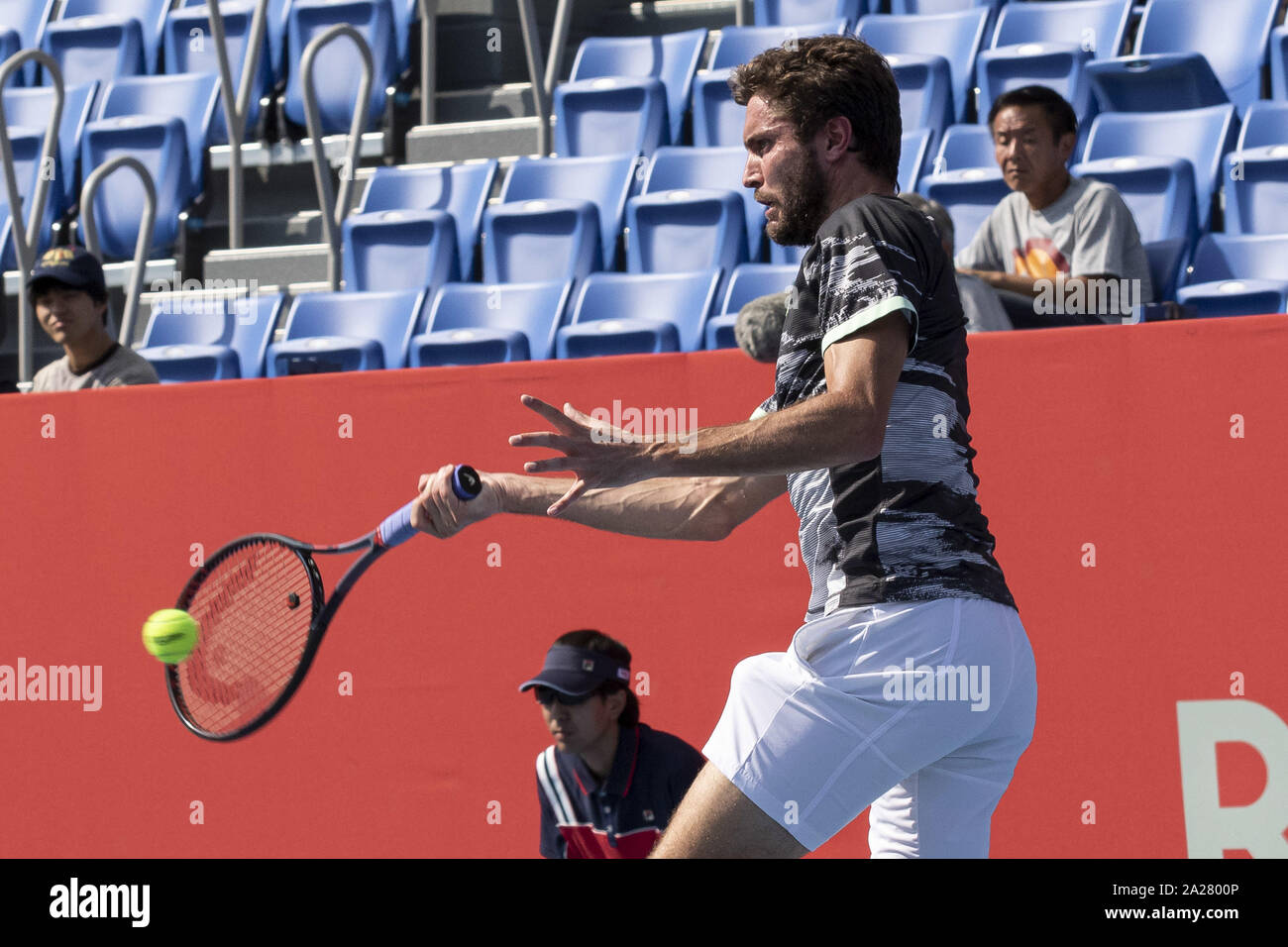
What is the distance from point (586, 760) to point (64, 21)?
644 cm

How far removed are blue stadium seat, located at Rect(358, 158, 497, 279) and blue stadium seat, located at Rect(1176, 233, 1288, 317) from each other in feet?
9.83

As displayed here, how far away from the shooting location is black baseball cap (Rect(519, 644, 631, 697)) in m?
4.44

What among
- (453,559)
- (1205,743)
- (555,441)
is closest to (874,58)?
(555,441)

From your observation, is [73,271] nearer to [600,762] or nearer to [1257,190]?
[600,762]

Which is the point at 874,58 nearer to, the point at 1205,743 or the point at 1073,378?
the point at 1073,378

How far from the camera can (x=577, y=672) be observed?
14.7ft

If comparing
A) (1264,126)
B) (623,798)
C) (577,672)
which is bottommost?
(623,798)

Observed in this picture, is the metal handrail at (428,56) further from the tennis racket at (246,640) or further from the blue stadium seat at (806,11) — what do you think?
the tennis racket at (246,640)

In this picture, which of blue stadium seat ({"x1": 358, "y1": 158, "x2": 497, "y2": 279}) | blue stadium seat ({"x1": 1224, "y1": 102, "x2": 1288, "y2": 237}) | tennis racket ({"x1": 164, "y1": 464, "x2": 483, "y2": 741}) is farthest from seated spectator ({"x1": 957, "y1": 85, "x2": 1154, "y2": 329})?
blue stadium seat ({"x1": 358, "y1": 158, "x2": 497, "y2": 279})

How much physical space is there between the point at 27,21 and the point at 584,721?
6902 millimetres

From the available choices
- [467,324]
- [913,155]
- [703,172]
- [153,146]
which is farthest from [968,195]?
[153,146]

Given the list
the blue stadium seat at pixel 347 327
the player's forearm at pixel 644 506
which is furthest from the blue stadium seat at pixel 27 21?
the player's forearm at pixel 644 506

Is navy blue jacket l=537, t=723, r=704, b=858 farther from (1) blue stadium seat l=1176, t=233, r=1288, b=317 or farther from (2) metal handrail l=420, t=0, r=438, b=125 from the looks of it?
Result: (2) metal handrail l=420, t=0, r=438, b=125

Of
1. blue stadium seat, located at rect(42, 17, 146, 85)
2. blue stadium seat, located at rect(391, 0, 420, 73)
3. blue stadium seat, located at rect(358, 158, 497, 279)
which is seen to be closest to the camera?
blue stadium seat, located at rect(358, 158, 497, 279)
